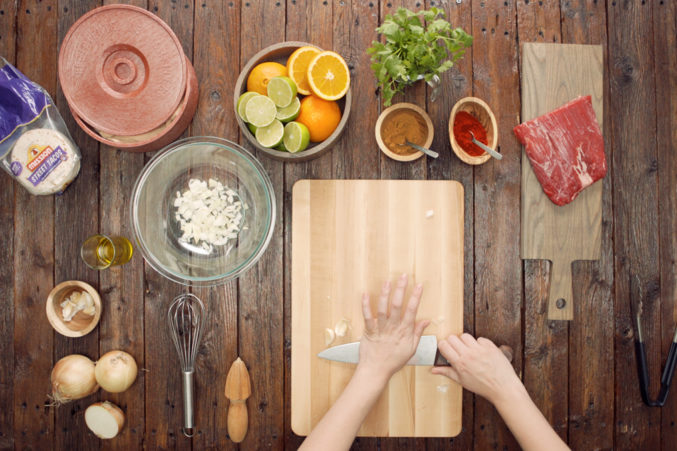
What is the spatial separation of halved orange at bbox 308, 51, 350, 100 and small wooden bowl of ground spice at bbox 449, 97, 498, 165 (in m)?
0.28

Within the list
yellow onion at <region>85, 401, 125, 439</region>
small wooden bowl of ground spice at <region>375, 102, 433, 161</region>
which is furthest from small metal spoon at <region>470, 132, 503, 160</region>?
yellow onion at <region>85, 401, 125, 439</region>

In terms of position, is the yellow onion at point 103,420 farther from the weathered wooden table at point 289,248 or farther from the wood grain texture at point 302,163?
the wood grain texture at point 302,163

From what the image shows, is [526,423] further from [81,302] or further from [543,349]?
[81,302]

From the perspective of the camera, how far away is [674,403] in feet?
3.61

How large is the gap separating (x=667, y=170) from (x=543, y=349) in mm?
564

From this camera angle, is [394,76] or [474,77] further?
[474,77]

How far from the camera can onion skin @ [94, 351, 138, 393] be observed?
1018 mm

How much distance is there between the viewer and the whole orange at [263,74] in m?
0.92

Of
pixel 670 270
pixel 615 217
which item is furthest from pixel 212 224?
pixel 670 270

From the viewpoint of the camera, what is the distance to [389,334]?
0.97 meters

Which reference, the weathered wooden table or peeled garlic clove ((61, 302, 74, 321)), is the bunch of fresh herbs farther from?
peeled garlic clove ((61, 302, 74, 321))

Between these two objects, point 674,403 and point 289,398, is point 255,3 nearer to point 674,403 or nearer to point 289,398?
point 289,398

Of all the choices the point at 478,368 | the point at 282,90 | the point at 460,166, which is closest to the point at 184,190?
the point at 282,90

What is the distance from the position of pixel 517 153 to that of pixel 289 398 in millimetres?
844
